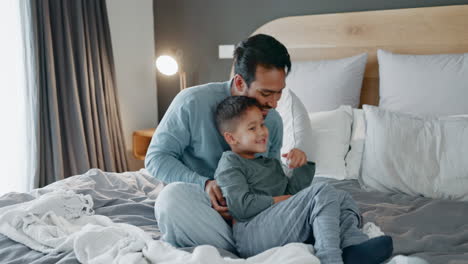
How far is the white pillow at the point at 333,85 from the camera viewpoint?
2.57 meters

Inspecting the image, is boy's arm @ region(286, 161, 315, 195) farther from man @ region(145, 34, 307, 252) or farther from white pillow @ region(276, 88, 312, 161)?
white pillow @ region(276, 88, 312, 161)

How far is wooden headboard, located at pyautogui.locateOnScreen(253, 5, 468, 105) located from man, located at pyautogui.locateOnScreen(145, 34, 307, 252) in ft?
3.87

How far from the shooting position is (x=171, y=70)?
3.39 m

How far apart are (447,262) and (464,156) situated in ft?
2.53

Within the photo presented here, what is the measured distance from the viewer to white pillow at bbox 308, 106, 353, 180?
223 cm

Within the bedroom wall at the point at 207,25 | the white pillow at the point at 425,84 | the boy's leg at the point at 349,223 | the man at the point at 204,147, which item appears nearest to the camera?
the boy's leg at the point at 349,223

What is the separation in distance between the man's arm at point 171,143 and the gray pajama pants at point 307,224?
375 mm

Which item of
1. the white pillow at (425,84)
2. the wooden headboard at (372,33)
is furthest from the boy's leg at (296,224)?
the wooden headboard at (372,33)

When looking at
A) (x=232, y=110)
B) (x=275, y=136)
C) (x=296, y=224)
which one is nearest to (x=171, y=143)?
(x=232, y=110)

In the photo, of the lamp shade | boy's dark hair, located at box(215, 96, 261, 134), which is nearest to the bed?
boy's dark hair, located at box(215, 96, 261, 134)

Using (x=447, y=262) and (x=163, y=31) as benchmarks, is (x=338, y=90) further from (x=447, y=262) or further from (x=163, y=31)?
(x=163, y=31)

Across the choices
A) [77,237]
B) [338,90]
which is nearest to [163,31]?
[338,90]

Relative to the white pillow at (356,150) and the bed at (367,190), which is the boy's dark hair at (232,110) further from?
the white pillow at (356,150)

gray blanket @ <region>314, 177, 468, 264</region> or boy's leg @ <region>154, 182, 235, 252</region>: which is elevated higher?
boy's leg @ <region>154, 182, 235, 252</region>
